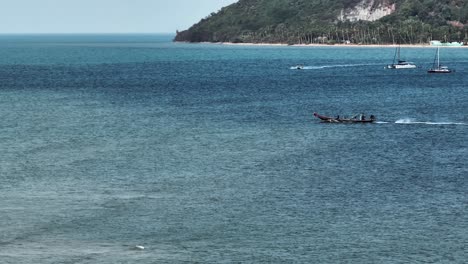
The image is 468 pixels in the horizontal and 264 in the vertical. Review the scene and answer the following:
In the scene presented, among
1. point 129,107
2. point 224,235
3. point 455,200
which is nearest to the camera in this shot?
point 224,235

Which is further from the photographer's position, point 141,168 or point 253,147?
point 253,147

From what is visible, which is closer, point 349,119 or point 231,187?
point 231,187

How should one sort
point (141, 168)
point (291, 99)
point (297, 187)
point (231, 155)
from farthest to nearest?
point (291, 99) → point (231, 155) → point (141, 168) → point (297, 187)

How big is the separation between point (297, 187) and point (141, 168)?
17.8m

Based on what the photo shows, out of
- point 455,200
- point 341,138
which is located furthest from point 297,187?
point 341,138

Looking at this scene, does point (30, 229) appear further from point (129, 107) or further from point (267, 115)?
point (129, 107)

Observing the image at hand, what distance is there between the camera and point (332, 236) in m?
72.8

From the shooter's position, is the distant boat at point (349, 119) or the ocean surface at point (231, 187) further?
the distant boat at point (349, 119)

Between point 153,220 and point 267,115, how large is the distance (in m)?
74.6

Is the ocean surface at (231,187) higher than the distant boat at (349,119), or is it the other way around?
the ocean surface at (231,187)

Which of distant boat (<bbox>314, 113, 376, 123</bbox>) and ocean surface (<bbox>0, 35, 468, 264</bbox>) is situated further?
distant boat (<bbox>314, 113, 376, 123</bbox>)

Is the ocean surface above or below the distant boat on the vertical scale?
above

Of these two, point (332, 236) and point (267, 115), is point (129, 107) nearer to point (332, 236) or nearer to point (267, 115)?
point (267, 115)

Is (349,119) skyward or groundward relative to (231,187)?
groundward
